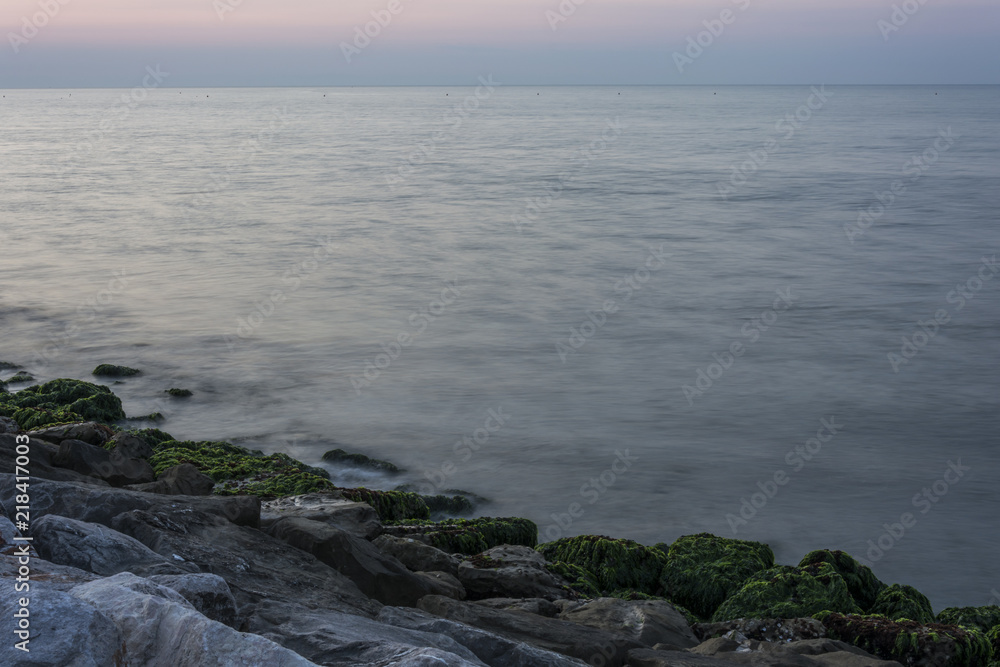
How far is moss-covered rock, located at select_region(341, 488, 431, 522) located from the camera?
8703 mm

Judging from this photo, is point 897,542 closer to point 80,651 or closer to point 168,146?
point 80,651

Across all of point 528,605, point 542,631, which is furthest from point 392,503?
point 542,631

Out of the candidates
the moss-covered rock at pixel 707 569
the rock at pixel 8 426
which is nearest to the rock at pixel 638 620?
the moss-covered rock at pixel 707 569

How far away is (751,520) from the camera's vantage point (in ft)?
32.7

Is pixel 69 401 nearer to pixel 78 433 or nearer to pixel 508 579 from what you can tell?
pixel 78 433

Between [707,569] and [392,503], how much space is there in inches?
129

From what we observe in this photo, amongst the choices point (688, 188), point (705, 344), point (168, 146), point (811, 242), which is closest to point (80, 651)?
point (705, 344)

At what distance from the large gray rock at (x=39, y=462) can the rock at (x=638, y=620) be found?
13.8 feet

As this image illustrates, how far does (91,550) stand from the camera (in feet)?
14.4

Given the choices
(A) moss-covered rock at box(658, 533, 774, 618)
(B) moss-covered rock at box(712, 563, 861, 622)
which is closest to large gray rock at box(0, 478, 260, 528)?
(A) moss-covered rock at box(658, 533, 774, 618)

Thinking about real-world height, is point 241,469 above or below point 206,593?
below

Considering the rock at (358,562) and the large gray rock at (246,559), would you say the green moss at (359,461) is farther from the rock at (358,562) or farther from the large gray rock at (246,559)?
the large gray rock at (246,559)

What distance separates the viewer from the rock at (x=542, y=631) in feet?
16.8

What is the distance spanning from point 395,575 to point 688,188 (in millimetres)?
35509
